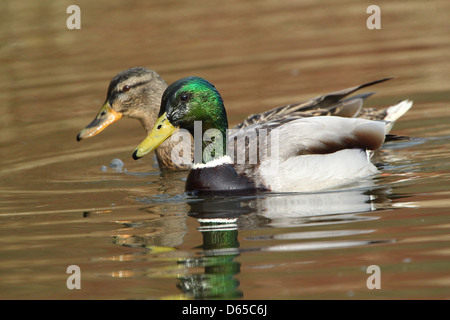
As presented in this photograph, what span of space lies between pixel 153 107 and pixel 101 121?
2.60ft

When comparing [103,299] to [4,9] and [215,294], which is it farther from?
[4,9]

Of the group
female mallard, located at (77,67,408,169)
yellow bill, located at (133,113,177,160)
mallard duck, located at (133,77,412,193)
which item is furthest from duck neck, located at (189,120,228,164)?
female mallard, located at (77,67,408,169)

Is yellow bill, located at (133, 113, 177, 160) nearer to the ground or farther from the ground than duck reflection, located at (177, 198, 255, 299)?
farther from the ground

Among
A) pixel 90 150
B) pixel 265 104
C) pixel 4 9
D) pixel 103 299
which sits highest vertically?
pixel 4 9

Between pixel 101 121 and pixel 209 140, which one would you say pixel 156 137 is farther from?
pixel 101 121

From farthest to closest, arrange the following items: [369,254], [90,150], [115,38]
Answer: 1. [115,38]
2. [90,150]
3. [369,254]

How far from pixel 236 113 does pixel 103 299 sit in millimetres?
5663

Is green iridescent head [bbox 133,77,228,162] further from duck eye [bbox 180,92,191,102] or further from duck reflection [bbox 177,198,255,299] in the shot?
duck reflection [bbox 177,198,255,299]

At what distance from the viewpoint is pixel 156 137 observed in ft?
24.7

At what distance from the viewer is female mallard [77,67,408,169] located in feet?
29.2

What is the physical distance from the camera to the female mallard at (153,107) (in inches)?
350

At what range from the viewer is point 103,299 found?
17.9 ft

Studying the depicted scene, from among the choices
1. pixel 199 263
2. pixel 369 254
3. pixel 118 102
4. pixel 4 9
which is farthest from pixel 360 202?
pixel 4 9

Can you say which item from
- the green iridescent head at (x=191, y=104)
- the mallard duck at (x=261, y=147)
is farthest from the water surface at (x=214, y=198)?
the green iridescent head at (x=191, y=104)
